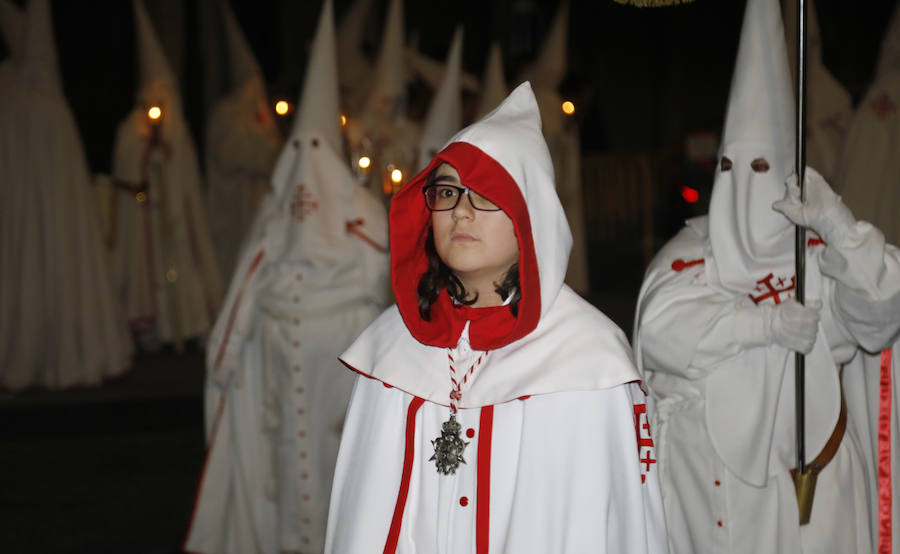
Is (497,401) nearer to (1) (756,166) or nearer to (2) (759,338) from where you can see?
(2) (759,338)

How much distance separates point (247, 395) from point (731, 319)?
8.82ft

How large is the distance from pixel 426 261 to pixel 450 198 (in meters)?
0.29

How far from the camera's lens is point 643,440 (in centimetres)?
252

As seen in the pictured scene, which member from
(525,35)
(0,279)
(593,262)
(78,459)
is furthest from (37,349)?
(525,35)

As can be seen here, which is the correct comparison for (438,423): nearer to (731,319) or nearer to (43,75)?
(731,319)

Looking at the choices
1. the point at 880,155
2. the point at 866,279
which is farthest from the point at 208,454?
the point at 880,155

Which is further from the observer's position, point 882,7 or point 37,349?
point 882,7

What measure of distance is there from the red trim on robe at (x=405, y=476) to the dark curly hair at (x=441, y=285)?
0.24 m

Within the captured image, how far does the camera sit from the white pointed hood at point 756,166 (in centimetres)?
360

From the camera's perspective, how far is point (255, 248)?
517 cm

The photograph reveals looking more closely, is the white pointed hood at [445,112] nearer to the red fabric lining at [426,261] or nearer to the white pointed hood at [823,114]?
the white pointed hood at [823,114]

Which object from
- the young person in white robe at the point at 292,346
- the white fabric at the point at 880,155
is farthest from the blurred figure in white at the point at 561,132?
the young person in white robe at the point at 292,346

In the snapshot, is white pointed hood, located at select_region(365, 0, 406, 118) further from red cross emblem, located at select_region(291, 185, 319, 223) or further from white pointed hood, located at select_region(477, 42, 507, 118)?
red cross emblem, located at select_region(291, 185, 319, 223)

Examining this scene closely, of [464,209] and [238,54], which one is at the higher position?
[238,54]
